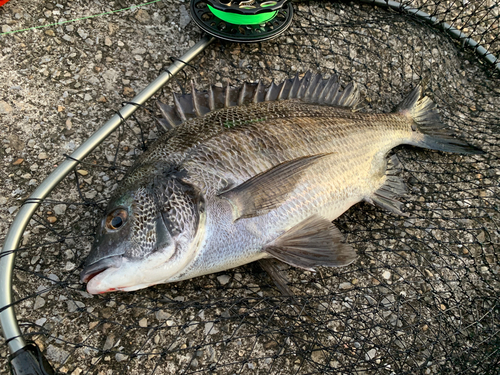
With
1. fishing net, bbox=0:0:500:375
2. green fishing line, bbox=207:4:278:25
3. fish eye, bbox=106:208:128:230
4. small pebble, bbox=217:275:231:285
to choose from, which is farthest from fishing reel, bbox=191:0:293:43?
small pebble, bbox=217:275:231:285

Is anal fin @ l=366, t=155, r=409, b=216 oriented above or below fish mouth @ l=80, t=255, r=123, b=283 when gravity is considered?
below

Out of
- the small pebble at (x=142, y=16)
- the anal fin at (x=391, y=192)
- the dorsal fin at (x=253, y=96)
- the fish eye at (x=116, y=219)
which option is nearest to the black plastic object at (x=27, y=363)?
the fish eye at (x=116, y=219)

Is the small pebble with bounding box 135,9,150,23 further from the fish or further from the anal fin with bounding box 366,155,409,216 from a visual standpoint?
the anal fin with bounding box 366,155,409,216

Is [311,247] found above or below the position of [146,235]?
below

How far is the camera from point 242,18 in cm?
279

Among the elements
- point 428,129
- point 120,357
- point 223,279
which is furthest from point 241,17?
point 120,357

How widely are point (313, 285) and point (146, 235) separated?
3.79 feet

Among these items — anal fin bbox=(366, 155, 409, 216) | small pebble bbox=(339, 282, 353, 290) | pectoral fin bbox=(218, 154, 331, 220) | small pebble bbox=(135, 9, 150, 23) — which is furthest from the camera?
small pebble bbox=(135, 9, 150, 23)

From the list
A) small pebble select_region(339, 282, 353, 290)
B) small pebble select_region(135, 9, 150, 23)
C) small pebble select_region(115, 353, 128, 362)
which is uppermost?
small pebble select_region(135, 9, 150, 23)

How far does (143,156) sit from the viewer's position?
2146 mm

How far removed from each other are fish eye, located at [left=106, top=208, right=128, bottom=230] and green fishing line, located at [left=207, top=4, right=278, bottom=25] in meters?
1.75

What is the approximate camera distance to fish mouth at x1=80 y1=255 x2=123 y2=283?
1.76 meters

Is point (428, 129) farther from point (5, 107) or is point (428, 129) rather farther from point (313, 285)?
point (5, 107)

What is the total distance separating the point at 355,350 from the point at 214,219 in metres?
1.17
